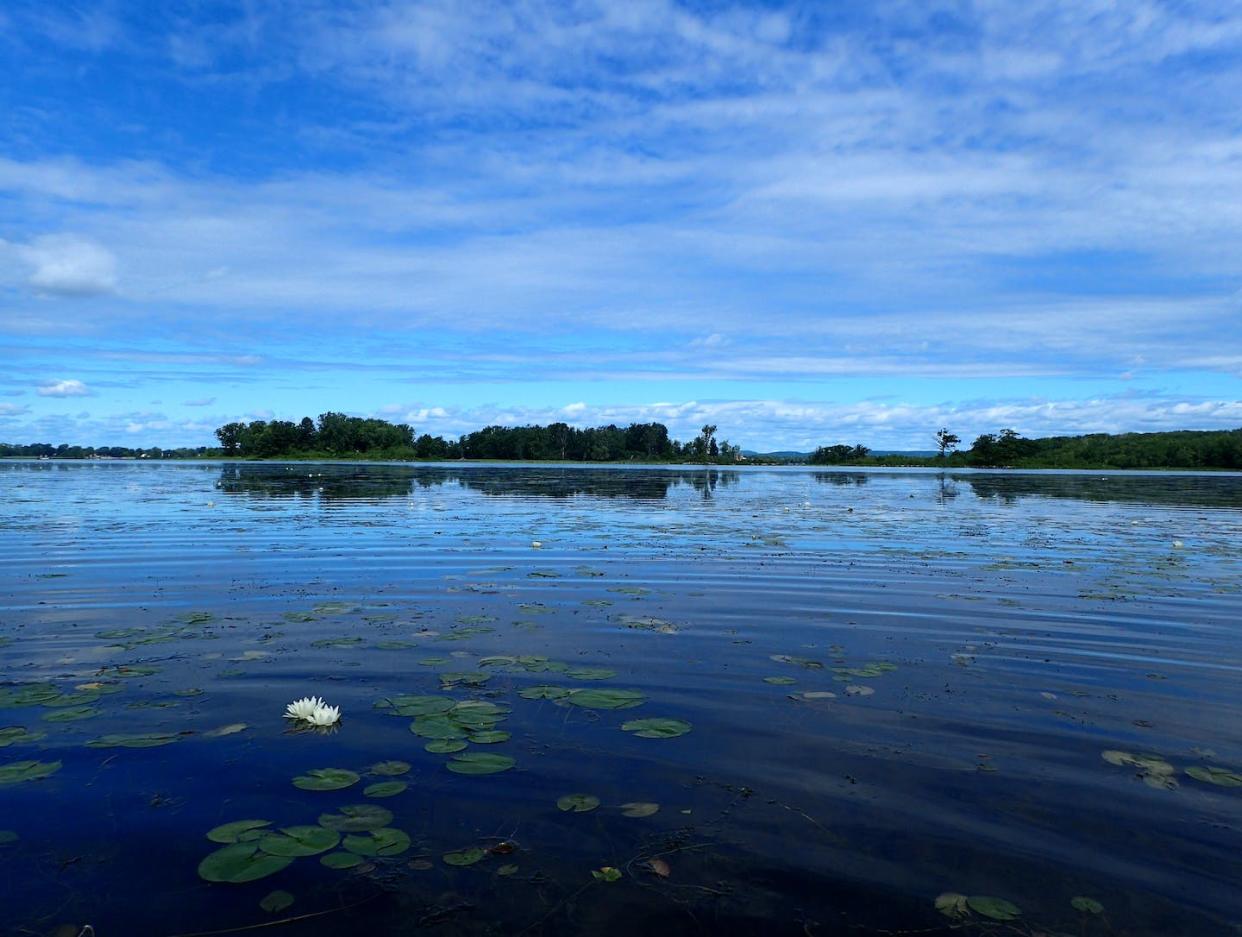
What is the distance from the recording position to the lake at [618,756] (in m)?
4.25

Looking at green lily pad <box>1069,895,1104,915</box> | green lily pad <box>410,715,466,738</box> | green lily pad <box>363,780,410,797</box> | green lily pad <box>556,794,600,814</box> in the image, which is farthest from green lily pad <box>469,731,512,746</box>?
green lily pad <box>1069,895,1104,915</box>

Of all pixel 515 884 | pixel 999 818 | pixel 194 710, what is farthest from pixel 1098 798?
Answer: pixel 194 710

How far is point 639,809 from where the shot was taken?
5215mm

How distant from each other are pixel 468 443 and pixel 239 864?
176 m

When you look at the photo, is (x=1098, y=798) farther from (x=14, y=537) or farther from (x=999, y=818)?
(x=14, y=537)

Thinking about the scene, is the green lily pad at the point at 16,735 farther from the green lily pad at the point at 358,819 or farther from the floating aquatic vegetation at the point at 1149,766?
the floating aquatic vegetation at the point at 1149,766

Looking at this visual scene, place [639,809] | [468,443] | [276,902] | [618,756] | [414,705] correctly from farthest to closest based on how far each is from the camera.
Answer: [468,443] → [414,705] → [618,756] → [639,809] → [276,902]

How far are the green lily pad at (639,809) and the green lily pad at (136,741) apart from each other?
3.69m

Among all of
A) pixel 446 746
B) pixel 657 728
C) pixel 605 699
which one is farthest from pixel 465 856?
pixel 605 699

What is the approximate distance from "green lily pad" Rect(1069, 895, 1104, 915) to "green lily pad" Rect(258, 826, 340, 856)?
417cm

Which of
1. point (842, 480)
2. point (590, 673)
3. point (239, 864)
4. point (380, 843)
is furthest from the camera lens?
point (842, 480)

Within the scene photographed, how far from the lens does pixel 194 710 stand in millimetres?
6930

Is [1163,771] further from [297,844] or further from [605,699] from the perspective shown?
[297,844]

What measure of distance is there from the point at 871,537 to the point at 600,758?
1652cm
